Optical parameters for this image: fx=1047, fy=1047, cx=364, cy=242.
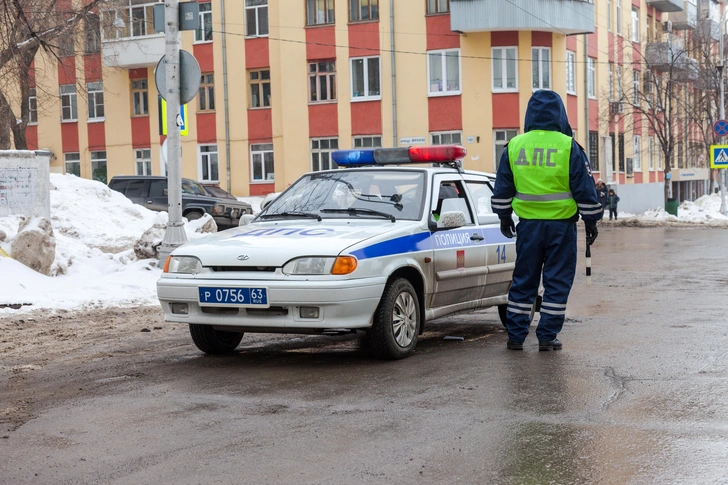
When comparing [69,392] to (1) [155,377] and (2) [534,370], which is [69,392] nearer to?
(1) [155,377]

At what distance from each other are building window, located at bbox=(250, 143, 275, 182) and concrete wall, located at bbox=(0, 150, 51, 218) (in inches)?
1027

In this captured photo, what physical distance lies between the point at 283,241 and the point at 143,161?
3821 cm

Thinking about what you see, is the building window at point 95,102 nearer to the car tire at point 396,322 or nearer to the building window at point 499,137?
the building window at point 499,137

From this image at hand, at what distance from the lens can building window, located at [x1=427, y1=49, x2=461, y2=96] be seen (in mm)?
38625

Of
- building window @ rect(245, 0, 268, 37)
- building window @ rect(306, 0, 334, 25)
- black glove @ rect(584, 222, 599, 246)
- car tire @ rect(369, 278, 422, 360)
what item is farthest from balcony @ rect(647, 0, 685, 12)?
car tire @ rect(369, 278, 422, 360)

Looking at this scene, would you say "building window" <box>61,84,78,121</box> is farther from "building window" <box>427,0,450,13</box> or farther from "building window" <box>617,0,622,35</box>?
"building window" <box>617,0,622,35</box>

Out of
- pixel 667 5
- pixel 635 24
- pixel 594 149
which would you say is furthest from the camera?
pixel 667 5

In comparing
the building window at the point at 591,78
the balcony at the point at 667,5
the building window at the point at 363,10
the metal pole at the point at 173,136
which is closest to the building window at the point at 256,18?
the building window at the point at 363,10

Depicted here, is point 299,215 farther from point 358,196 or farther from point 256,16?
point 256,16

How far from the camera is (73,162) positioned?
1833 inches

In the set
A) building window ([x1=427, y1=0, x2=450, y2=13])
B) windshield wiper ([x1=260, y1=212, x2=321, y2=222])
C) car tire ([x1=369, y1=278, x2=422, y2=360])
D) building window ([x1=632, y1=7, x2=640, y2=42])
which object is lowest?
car tire ([x1=369, y1=278, x2=422, y2=360])

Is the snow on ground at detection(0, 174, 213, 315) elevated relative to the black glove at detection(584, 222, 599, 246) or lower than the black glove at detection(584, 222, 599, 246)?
lower

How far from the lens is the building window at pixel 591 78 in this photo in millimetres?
42938

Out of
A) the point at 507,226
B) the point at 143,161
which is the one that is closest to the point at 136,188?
the point at 143,161
